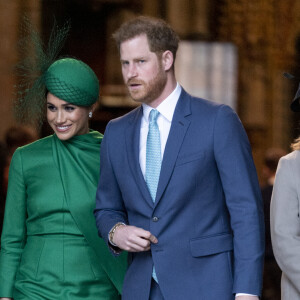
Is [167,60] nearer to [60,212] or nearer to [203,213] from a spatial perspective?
[203,213]

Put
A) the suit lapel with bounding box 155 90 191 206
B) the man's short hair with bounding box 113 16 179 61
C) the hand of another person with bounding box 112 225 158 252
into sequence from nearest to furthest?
the hand of another person with bounding box 112 225 158 252
the suit lapel with bounding box 155 90 191 206
the man's short hair with bounding box 113 16 179 61

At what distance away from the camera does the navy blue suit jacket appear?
328 cm

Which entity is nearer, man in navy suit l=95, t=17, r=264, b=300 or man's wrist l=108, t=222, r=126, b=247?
man in navy suit l=95, t=17, r=264, b=300

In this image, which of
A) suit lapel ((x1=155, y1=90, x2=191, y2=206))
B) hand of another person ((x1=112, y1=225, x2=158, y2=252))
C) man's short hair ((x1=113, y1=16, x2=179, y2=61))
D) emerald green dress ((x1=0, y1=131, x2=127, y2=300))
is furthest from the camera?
emerald green dress ((x1=0, y1=131, x2=127, y2=300))

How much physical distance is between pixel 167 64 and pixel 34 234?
1.09 metres

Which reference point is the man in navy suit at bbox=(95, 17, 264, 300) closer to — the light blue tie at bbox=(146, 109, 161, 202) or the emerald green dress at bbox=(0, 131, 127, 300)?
the light blue tie at bbox=(146, 109, 161, 202)

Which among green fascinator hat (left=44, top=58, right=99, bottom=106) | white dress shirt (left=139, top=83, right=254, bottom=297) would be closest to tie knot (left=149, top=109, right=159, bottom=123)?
white dress shirt (left=139, top=83, right=254, bottom=297)

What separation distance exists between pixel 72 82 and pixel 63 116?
0.55ft

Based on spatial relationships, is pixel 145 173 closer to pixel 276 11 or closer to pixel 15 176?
pixel 15 176

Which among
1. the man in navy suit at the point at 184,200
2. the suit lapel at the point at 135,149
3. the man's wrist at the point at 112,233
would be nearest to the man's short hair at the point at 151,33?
the man in navy suit at the point at 184,200

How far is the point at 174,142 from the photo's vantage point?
3.38m

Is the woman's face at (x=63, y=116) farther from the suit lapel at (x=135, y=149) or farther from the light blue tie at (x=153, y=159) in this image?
the light blue tie at (x=153, y=159)

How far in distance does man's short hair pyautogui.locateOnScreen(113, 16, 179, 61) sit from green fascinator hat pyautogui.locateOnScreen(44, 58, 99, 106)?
1.73ft

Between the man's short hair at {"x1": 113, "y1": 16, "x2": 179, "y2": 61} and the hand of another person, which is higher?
the man's short hair at {"x1": 113, "y1": 16, "x2": 179, "y2": 61}
